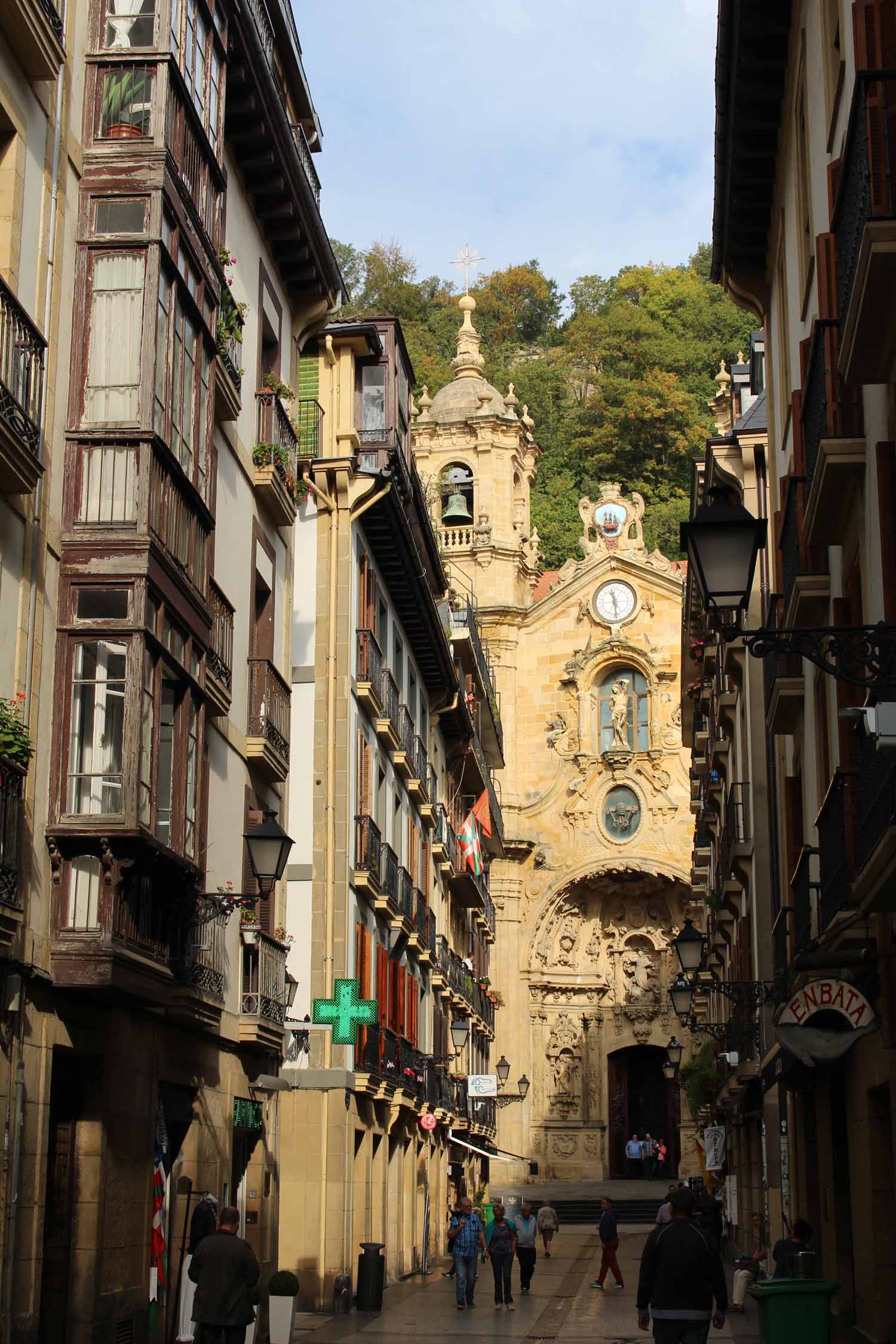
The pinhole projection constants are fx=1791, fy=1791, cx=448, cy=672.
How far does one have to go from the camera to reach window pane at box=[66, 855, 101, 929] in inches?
542

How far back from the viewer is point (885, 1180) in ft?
43.2

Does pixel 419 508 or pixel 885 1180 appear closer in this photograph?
pixel 885 1180

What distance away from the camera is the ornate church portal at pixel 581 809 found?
5678 cm

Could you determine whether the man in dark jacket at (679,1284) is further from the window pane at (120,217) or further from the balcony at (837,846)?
the window pane at (120,217)

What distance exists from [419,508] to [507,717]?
25.7 metres

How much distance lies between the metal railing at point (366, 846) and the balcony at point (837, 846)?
12.5m

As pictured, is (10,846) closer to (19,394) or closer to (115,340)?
(19,394)

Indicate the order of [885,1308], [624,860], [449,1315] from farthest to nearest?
[624,860] < [449,1315] < [885,1308]

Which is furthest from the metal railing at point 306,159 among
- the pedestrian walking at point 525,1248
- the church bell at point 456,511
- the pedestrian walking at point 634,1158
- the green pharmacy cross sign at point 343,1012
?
the pedestrian walking at point 634,1158

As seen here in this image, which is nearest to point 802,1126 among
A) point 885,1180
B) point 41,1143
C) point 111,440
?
point 885,1180

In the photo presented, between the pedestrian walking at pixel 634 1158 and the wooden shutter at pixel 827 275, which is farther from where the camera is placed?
the pedestrian walking at pixel 634 1158

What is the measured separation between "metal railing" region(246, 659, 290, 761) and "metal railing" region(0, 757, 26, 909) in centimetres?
783

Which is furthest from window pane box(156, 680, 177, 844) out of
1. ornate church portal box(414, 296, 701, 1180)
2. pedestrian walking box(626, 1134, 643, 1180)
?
pedestrian walking box(626, 1134, 643, 1180)

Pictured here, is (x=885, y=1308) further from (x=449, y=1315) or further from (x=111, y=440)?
(x=449, y=1315)
